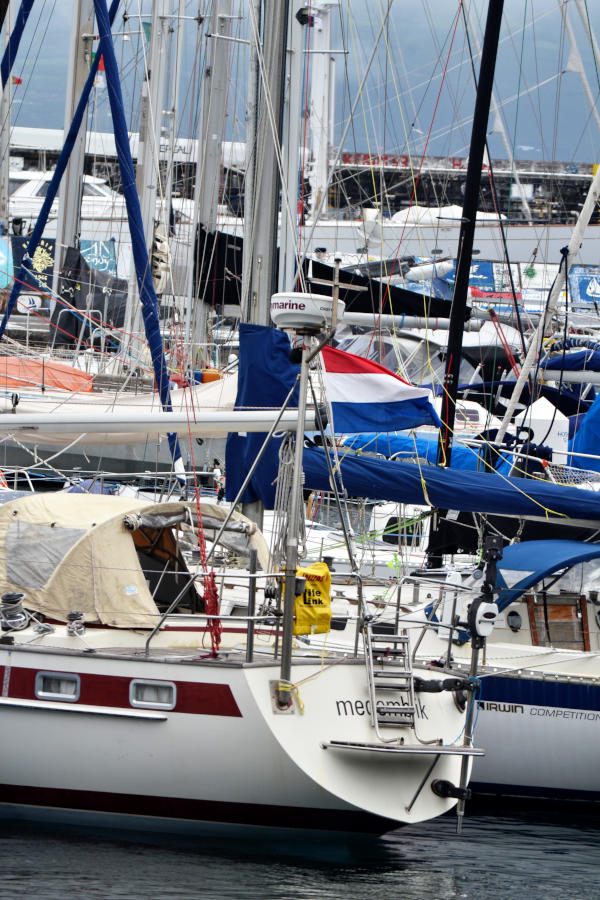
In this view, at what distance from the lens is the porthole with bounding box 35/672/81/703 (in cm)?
1027

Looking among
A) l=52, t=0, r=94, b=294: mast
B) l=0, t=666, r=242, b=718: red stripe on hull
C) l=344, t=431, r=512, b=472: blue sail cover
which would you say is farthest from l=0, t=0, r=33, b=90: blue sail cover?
l=0, t=666, r=242, b=718: red stripe on hull

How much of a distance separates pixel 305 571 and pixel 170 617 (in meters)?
1.97

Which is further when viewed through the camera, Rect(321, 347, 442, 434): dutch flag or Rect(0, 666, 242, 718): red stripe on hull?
Rect(321, 347, 442, 434): dutch flag

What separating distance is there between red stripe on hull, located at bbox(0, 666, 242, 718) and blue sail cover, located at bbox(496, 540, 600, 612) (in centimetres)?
401

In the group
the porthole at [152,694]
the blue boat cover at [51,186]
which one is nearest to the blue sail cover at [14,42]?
the blue boat cover at [51,186]

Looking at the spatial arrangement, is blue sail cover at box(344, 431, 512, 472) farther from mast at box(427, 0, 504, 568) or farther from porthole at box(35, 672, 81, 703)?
porthole at box(35, 672, 81, 703)

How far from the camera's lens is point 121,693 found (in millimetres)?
10172

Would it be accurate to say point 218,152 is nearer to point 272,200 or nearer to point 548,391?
point 272,200

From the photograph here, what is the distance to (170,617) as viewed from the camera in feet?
37.0

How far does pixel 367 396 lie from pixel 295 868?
490 cm

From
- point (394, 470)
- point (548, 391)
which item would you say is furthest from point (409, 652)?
point (548, 391)

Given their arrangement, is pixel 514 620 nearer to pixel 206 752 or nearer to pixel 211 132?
pixel 206 752

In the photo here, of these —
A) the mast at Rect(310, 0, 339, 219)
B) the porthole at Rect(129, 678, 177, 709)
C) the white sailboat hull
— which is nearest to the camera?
the white sailboat hull

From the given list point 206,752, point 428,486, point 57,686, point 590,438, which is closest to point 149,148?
point 590,438
